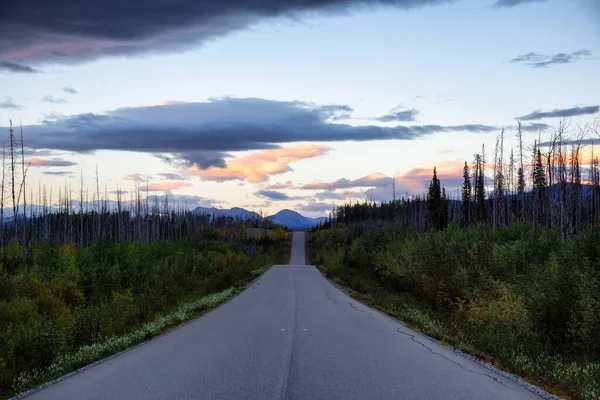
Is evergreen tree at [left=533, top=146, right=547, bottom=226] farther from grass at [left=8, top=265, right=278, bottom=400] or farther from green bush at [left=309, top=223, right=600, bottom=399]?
grass at [left=8, top=265, right=278, bottom=400]

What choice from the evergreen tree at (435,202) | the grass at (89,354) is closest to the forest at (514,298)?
the grass at (89,354)

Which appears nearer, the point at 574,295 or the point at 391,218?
the point at 574,295

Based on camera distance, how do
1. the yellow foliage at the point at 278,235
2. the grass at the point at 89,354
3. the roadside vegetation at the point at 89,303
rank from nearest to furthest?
the grass at the point at 89,354, the roadside vegetation at the point at 89,303, the yellow foliage at the point at 278,235

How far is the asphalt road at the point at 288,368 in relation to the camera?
26.0 ft

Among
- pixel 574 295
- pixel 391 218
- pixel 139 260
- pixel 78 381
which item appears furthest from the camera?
pixel 391 218

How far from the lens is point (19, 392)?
891 cm

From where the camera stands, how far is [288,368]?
374 inches

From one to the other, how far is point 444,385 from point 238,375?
343 cm

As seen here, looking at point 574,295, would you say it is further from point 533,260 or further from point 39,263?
point 39,263

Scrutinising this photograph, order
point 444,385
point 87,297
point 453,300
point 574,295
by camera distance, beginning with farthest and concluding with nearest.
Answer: point 87,297, point 453,300, point 574,295, point 444,385

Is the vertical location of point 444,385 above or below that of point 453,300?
above

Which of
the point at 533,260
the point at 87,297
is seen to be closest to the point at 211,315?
the point at 533,260

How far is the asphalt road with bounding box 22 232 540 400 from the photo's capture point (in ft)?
26.0

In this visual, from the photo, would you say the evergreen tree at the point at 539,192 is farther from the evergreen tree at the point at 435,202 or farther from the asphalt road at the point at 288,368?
the asphalt road at the point at 288,368
